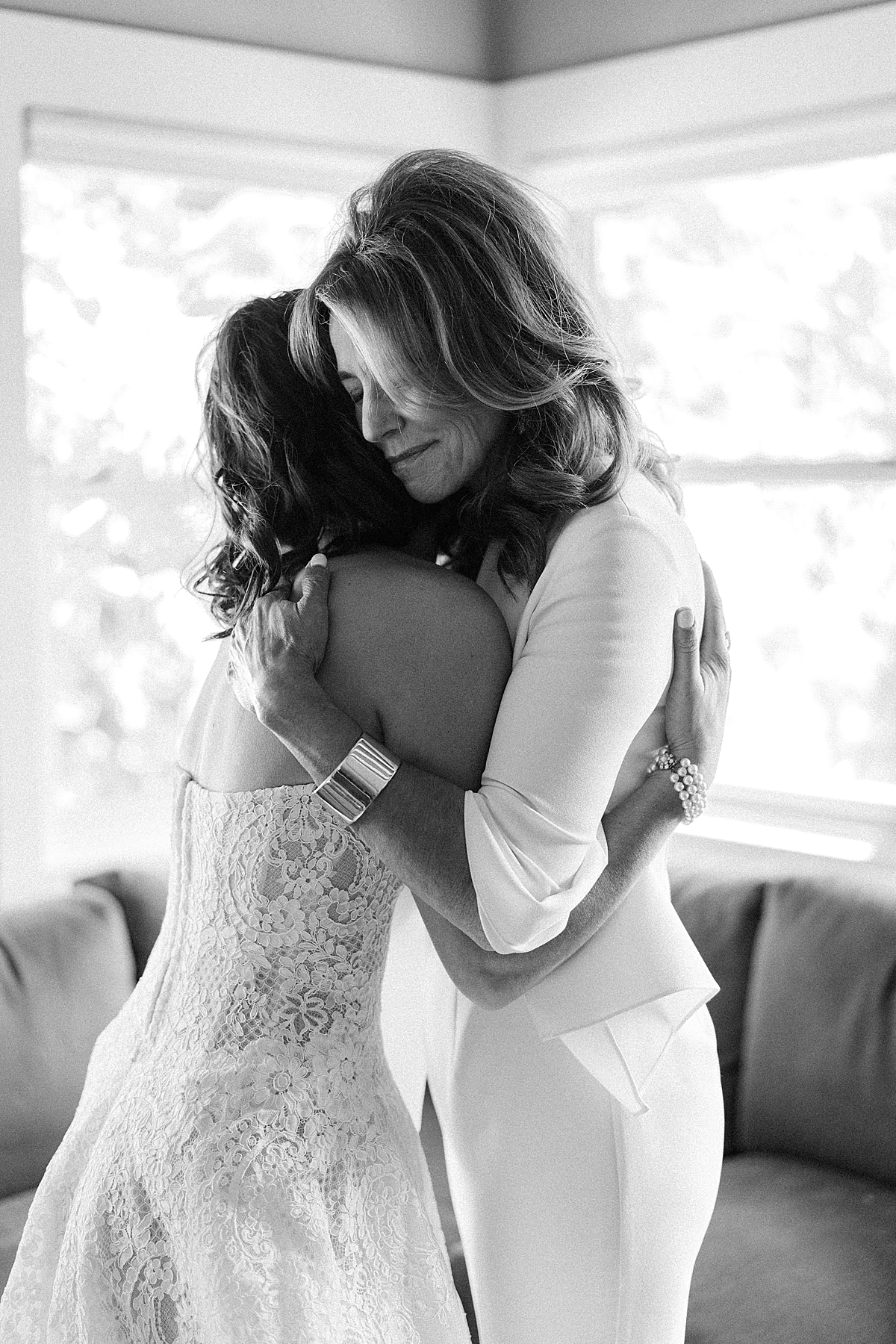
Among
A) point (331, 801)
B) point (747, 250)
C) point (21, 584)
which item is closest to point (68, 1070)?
point (21, 584)

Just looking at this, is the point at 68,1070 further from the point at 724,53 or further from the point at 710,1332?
the point at 724,53

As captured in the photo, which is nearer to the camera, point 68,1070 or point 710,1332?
point 710,1332

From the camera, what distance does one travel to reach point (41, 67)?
2.93m

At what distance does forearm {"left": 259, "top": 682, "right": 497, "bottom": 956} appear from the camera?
4.50 feet

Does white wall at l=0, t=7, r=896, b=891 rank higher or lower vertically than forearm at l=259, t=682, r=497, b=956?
higher

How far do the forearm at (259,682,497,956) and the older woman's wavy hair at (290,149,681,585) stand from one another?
25 centimetres

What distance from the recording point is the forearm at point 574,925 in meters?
1.49

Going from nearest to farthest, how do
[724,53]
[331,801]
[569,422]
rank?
1. [331,801]
2. [569,422]
3. [724,53]

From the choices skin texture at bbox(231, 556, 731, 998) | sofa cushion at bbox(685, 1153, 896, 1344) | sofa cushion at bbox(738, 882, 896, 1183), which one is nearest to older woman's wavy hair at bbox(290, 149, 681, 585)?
skin texture at bbox(231, 556, 731, 998)

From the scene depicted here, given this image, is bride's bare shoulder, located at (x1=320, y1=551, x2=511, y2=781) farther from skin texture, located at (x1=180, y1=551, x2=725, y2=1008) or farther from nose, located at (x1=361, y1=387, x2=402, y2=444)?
nose, located at (x1=361, y1=387, x2=402, y2=444)

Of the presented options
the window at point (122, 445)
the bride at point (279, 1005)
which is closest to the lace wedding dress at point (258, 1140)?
the bride at point (279, 1005)

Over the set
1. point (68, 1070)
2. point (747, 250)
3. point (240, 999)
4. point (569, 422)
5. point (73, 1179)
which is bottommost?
point (68, 1070)

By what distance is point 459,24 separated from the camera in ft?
11.9

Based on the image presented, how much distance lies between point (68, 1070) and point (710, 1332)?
1169mm
